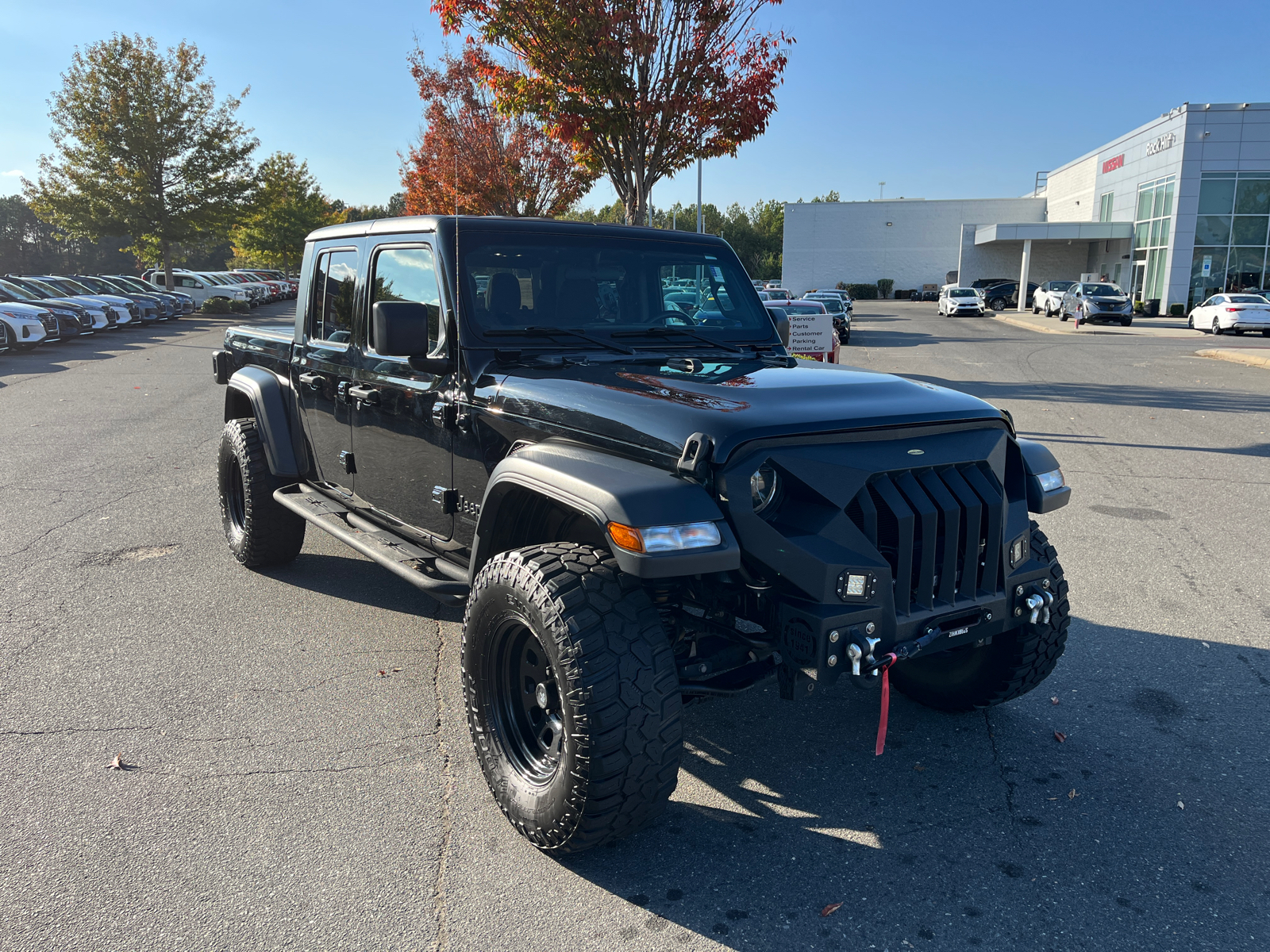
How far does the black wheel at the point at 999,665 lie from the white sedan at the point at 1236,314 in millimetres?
31261

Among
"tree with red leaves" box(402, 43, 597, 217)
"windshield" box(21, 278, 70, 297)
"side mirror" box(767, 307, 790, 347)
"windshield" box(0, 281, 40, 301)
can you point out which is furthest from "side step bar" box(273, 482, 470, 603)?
"windshield" box(21, 278, 70, 297)

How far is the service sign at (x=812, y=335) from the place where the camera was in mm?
11930

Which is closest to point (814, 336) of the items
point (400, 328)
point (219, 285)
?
point (400, 328)

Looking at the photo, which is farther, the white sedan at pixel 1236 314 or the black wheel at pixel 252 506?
the white sedan at pixel 1236 314

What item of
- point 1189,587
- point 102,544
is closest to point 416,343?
point 102,544

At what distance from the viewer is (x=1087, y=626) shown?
491 cm

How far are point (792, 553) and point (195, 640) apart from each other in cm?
343

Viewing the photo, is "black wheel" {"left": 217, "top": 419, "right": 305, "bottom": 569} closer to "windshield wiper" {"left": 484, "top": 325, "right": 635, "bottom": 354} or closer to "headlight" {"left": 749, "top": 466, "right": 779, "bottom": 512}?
"windshield wiper" {"left": 484, "top": 325, "right": 635, "bottom": 354}

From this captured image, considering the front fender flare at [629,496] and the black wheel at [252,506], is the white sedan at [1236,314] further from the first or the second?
the front fender flare at [629,496]

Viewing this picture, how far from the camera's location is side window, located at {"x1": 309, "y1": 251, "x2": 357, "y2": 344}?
4703 mm

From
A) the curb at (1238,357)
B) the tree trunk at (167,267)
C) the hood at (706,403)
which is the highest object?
the tree trunk at (167,267)

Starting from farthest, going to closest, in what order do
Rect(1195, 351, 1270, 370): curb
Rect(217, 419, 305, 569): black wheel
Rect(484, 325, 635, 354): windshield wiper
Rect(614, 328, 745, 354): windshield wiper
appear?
Rect(1195, 351, 1270, 370): curb < Rect(217, 419, 305, 569): black wheel < Rect(614, 328, 745, 354): windshield wiper < Rect(484, 325, 635, 354): windshield wiper

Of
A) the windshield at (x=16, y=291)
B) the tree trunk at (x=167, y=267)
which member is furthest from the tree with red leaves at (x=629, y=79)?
the tree trunk at (x=167, y=267)

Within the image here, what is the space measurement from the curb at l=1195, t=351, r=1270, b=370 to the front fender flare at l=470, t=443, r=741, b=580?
20398 mm
